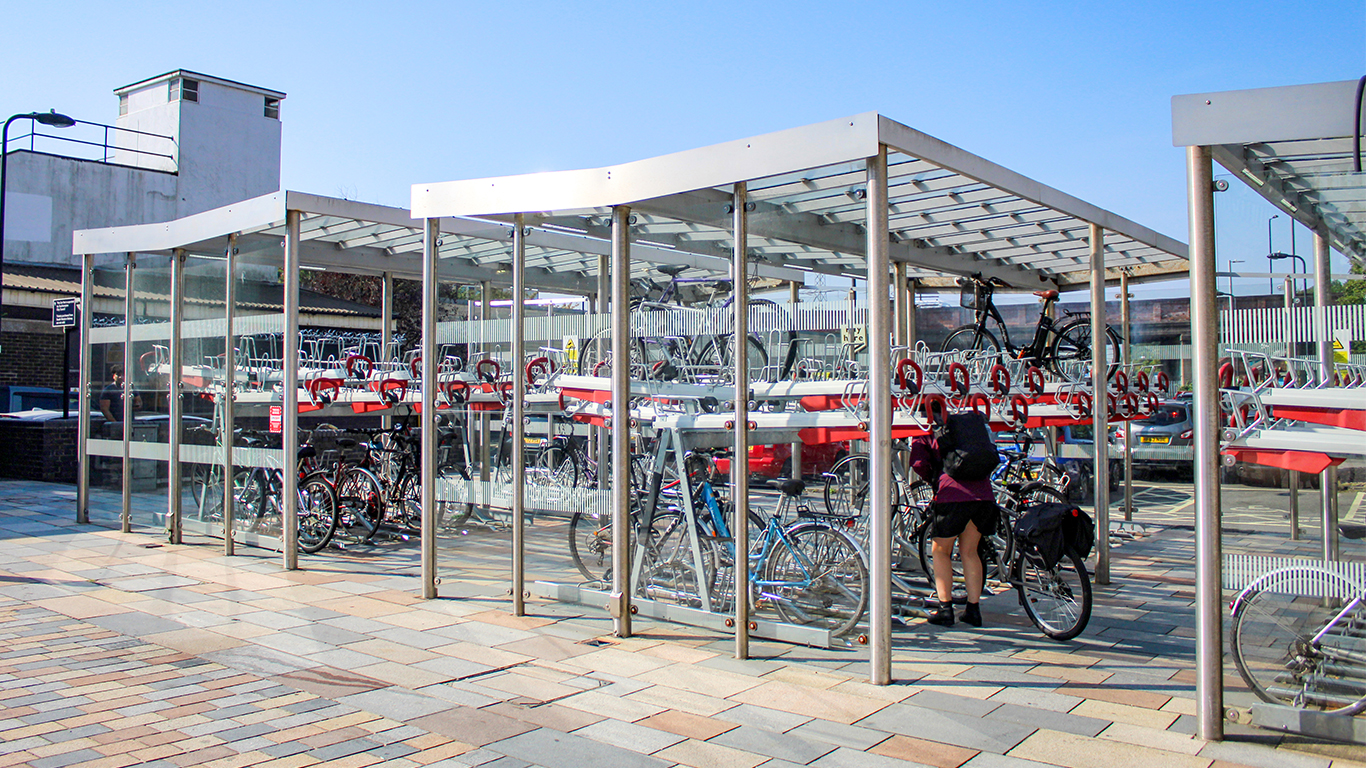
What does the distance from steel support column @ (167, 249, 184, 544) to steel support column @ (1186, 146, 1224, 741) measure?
912cm

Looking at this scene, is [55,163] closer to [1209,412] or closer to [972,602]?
[972,602]

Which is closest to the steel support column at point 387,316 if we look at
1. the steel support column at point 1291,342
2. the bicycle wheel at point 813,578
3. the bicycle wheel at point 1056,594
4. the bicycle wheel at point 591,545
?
the bicycle wheel at point 591,545

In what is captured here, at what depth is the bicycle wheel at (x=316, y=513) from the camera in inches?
360

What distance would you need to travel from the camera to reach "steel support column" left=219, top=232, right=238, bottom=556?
30.4ft

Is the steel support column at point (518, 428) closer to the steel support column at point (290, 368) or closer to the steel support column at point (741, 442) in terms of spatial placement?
the steel support column at point (741, 442)

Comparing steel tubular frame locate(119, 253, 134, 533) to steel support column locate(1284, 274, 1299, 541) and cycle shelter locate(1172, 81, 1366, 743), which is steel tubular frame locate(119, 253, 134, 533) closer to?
cycle shelter locate(1172, 81, 1366, 743)

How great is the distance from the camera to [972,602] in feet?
20.8

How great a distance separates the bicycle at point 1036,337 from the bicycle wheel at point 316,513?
19.4ft

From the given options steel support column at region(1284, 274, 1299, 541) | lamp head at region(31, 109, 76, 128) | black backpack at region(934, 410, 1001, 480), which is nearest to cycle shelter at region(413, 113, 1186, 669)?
black backpack at region(934, 410, 1001, 480)

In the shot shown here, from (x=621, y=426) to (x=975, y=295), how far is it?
16.7 ft

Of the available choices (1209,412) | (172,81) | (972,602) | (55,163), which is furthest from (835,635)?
(172,81)

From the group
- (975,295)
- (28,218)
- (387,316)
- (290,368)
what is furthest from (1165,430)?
(28,218)

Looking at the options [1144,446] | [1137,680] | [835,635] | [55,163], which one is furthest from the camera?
[55,163]

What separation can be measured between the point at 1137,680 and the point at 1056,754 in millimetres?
1379
